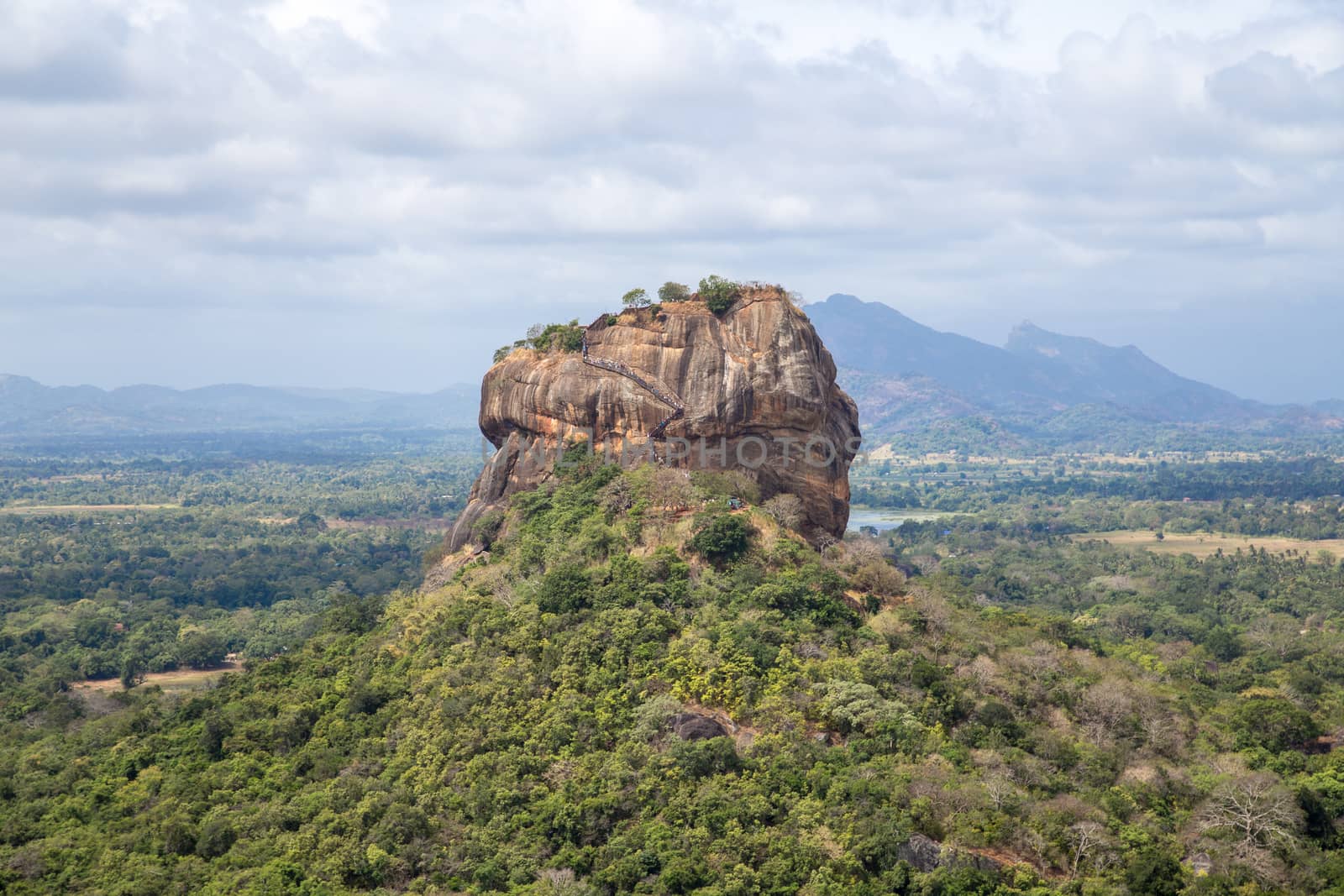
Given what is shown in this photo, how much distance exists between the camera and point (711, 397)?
38.1m

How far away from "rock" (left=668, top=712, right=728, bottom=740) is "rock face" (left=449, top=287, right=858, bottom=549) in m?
12.3

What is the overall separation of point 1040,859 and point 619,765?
352 inches

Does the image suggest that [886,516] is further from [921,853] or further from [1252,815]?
[921,853]

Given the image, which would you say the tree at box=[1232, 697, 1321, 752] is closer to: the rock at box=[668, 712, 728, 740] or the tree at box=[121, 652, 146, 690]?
A: the rock at box=[668, 712, 728, 740]

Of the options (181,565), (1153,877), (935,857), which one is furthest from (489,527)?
(181,565)

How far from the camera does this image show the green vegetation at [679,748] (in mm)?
23875

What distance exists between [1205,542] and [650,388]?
78.0m

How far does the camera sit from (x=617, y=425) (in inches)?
1563

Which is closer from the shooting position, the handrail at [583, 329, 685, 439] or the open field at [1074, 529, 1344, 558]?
the handrail at [583, 329, 685, 439]

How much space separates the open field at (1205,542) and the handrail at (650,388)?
2692 inches

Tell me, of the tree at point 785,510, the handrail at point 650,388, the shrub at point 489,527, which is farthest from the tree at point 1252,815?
the shrub at point 489,527

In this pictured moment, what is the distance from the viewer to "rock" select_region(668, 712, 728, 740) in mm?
27000

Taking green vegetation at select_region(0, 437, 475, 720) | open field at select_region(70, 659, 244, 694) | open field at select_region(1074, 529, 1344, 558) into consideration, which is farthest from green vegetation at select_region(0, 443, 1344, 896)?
open field at select_region(1074, 529, 1344, 558)

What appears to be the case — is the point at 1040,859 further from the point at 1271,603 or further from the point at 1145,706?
the point at 1271,603
